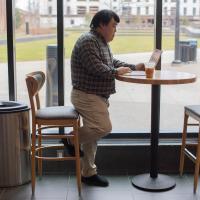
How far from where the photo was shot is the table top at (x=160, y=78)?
9.44 ft

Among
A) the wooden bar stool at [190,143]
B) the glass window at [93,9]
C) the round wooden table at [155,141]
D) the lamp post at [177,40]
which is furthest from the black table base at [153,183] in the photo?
the glass window at [93,9]

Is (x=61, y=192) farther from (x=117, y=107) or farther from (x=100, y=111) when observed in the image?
(x=117, y=107)

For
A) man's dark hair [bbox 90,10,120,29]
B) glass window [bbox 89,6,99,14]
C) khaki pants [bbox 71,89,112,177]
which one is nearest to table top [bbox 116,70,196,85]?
khaki pants [bbox 71,89,112,177]

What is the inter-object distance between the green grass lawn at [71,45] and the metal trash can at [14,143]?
567 mm

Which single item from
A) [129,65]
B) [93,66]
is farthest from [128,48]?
[93,66]

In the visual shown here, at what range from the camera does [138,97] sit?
3.80 m

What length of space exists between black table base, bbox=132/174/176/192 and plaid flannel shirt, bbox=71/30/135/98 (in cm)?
79

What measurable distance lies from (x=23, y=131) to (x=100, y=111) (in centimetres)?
70

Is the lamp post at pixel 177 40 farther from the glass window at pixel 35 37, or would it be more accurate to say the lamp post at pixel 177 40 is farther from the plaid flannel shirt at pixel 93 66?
the glass window at pixel 35 37

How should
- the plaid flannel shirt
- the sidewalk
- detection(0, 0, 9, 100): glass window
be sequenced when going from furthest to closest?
the sidewalk → detection(0, 0, 9, 100): glass window → the plaid flannel shirt

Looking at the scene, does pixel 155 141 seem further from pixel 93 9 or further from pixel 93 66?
pixel 93 9

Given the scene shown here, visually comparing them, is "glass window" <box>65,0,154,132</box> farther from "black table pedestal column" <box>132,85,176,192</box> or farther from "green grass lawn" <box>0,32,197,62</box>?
"black table pedestal column" <box>132,85,176,192</box>

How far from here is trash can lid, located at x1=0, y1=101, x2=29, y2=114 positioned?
328 cm

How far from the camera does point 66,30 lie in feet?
12.1
